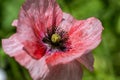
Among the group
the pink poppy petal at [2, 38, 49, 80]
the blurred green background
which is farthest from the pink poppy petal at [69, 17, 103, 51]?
the blurred green background

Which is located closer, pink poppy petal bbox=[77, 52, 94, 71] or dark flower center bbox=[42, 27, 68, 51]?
pink poppy petal bbox=[77, 52, 94, 71]

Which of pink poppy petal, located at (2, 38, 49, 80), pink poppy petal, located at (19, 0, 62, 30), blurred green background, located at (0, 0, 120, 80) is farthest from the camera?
blurred green background, located at (0, 0, 120, 80)

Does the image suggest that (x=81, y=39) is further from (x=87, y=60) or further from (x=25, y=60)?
(x=25, y=60)

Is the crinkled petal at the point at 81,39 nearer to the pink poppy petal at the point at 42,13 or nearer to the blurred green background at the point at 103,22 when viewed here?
the pink poppy petal at the point at 42,13

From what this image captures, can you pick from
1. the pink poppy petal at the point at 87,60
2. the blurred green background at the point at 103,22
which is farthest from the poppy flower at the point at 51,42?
the blurred green background at the point at 103,22

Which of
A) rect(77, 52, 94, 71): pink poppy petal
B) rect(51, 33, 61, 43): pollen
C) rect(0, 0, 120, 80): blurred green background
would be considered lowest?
rect(0, 0, 120, 80): blurred green background

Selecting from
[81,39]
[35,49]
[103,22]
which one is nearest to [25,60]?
[35,49]

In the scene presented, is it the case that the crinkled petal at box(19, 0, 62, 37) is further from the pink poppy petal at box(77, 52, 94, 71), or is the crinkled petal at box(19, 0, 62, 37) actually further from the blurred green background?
the blurred green background
